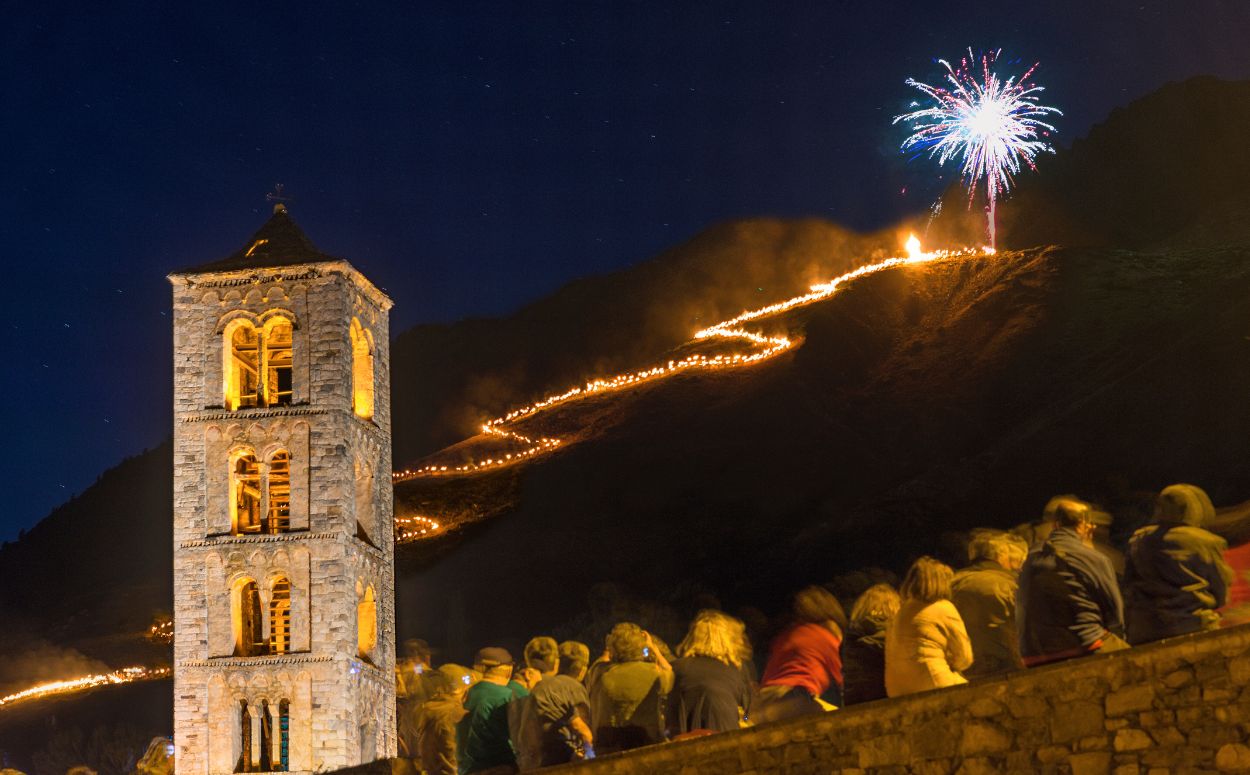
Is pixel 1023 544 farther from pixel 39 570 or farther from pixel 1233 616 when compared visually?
pixel 39 570

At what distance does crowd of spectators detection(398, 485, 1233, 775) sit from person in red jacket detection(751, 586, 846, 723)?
0.5 inches

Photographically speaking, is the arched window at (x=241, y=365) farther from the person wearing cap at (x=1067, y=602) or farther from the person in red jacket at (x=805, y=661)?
the person wearing cap at (x=1067, y=602)

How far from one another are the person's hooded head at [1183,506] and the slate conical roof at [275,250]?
1285 inches

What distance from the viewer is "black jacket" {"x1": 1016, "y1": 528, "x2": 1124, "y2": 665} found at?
13266 mm

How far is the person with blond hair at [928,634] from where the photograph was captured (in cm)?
1400

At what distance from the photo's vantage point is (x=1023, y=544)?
1584cm

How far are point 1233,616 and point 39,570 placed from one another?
7571 centimetres

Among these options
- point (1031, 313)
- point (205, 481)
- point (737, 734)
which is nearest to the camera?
point (737, 734)

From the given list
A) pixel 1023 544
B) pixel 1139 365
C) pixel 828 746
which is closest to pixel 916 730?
pixel 828 746

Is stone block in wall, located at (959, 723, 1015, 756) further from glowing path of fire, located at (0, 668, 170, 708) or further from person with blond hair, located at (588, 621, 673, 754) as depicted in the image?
glowing path of fire, located at (0, 668, 170, 708)

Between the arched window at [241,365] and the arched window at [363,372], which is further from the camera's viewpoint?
the arched window at [363,372]

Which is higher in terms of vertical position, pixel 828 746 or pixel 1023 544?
pixel 1023 544

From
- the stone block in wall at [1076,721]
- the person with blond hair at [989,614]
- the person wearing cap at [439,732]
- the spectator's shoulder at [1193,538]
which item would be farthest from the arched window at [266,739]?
the stone block in wall at [1076,721]

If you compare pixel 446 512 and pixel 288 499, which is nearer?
pixel 288 499
